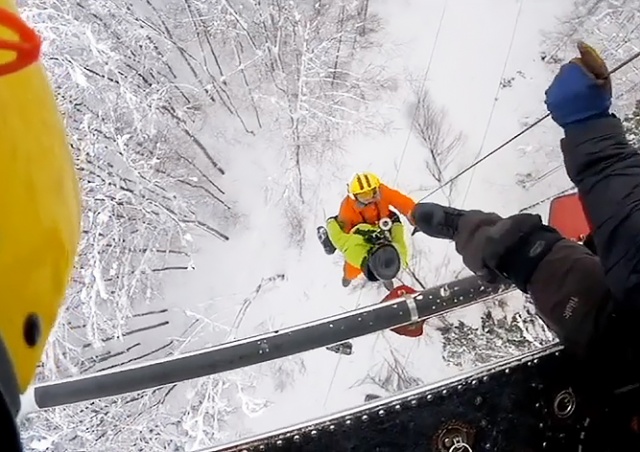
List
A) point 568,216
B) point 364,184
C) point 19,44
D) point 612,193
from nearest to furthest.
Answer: point 19,44
point 612,193
point 364,184
point 568,216

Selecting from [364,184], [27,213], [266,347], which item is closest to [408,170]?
[364,184]

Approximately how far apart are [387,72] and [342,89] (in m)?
0.21

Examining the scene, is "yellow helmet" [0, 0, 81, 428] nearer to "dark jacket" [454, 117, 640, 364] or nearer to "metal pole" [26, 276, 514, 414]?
"dark jacket" [454, 117, 640, 364]

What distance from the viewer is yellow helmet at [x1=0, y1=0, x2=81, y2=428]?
1.40ft

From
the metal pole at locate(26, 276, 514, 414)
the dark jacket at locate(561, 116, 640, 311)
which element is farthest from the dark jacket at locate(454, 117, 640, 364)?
the metal pole at locate(26, 276, 514, 414)

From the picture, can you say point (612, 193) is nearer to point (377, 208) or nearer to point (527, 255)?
point (527, 255)

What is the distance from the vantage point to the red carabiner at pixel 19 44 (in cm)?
43

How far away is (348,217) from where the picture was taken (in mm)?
2023

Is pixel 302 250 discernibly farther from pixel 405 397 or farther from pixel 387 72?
pixel 405 397

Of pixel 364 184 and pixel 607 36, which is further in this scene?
pixel 607 36

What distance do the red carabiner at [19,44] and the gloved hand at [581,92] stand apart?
1.96 ft

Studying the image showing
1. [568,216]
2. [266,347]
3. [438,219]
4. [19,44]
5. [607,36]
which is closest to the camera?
[19,44]

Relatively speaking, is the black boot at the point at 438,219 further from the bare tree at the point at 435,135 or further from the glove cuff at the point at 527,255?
Result: the bare tree at the point at 435,135

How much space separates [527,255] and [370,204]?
1175 millimetres
